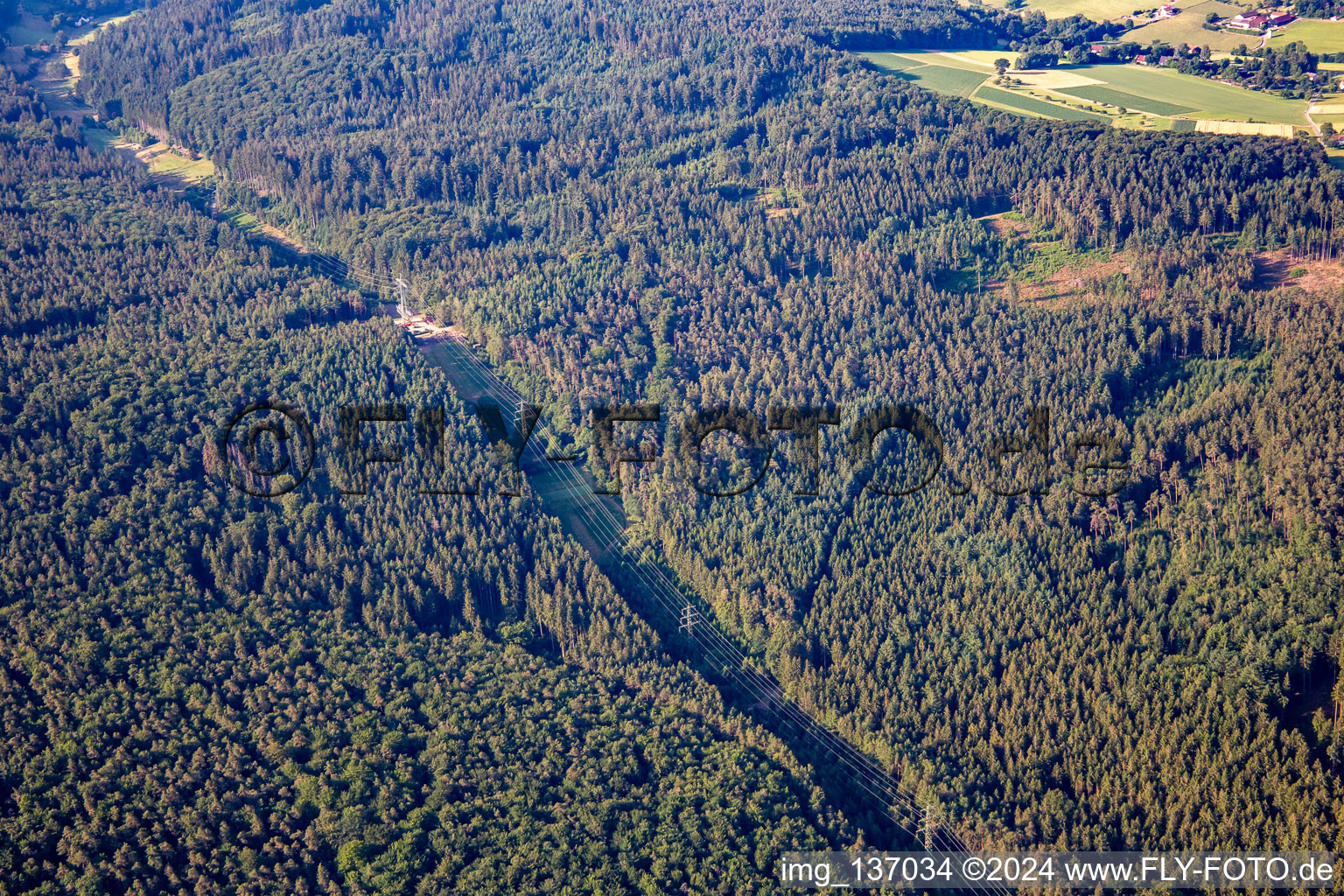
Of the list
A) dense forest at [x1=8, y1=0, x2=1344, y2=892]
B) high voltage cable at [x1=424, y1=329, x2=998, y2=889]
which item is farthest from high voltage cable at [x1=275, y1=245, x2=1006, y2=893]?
dense forest at [x1=8, y1=0, x2=1344, y2=892]

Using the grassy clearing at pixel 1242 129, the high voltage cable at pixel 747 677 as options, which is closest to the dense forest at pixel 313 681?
the high voltage cable at pixel 747 677

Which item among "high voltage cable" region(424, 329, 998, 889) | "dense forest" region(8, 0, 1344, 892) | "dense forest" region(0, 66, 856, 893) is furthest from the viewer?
"high voltage cable" region(424, 329, 998, 889)

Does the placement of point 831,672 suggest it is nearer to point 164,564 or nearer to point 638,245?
point 164,564

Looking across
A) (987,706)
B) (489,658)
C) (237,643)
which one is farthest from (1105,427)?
(237,643)

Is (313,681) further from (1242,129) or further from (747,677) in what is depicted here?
(1242,129)

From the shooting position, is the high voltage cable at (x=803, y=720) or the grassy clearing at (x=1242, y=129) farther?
the grassy clearing at (x=1242, y=129)

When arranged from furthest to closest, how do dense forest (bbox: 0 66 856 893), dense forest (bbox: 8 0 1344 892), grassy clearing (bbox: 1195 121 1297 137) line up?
grassy clearing (bbox: 1195 121 1297 137) → dense forest (bbox: 8 0 1344 892) → dense forest (bbox: 0 66 856 893)

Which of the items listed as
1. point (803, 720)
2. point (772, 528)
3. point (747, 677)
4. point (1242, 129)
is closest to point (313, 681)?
point (747, 677)

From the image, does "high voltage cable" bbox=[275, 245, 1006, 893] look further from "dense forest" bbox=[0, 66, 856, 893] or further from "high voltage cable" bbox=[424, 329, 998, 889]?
"dense forest" bbox=[0, 66, 856, 893]

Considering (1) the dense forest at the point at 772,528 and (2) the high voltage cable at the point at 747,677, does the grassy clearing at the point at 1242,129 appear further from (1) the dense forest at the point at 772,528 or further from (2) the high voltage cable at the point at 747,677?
(2) the high voltage cable at the point at 747,677
